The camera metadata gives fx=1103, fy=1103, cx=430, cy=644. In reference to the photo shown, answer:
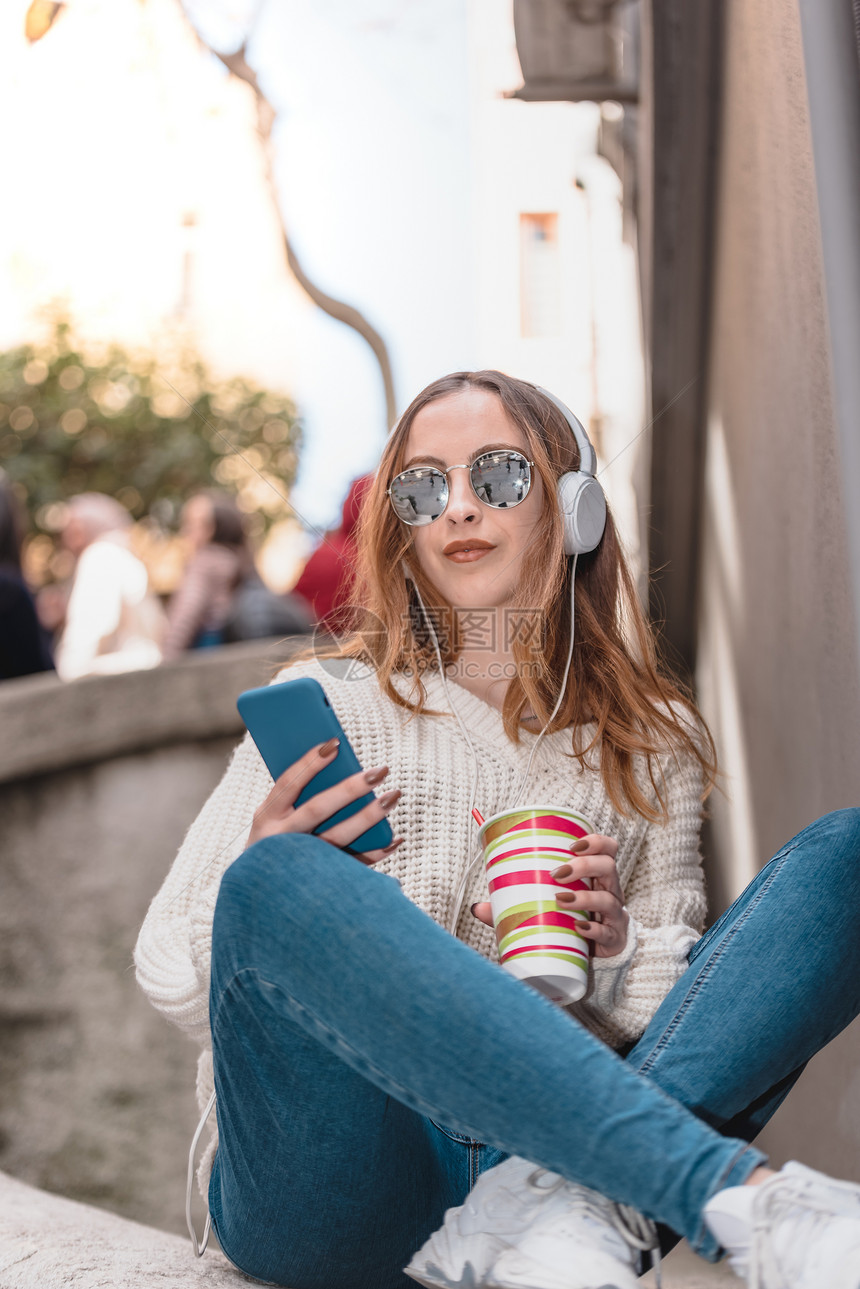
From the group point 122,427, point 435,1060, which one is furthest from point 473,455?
point 122,427

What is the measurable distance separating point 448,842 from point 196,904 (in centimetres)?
33

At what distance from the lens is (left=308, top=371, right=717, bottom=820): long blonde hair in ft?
4.91

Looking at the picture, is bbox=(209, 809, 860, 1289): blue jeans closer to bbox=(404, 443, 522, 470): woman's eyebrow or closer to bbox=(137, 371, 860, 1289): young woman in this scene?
bbox=(137, 371, 860, 1289): young woman

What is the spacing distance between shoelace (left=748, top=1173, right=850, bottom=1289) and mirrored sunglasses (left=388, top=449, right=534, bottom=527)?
0.88 meters

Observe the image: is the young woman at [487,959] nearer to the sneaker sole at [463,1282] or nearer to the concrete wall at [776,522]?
the sneaker sole at [463,1282]

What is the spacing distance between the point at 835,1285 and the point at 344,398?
176cm

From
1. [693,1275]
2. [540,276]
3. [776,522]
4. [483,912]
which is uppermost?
[540,276]

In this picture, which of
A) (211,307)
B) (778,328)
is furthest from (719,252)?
(211,307)

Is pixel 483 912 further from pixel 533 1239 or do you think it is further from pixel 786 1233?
pixel 786 1233

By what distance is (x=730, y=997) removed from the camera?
3.53 feet

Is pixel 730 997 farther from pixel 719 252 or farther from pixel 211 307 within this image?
pixel 211 307

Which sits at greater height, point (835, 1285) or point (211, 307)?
point (211, 307)

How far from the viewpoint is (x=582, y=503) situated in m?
1.49

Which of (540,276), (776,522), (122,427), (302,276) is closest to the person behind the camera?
(776,522)
